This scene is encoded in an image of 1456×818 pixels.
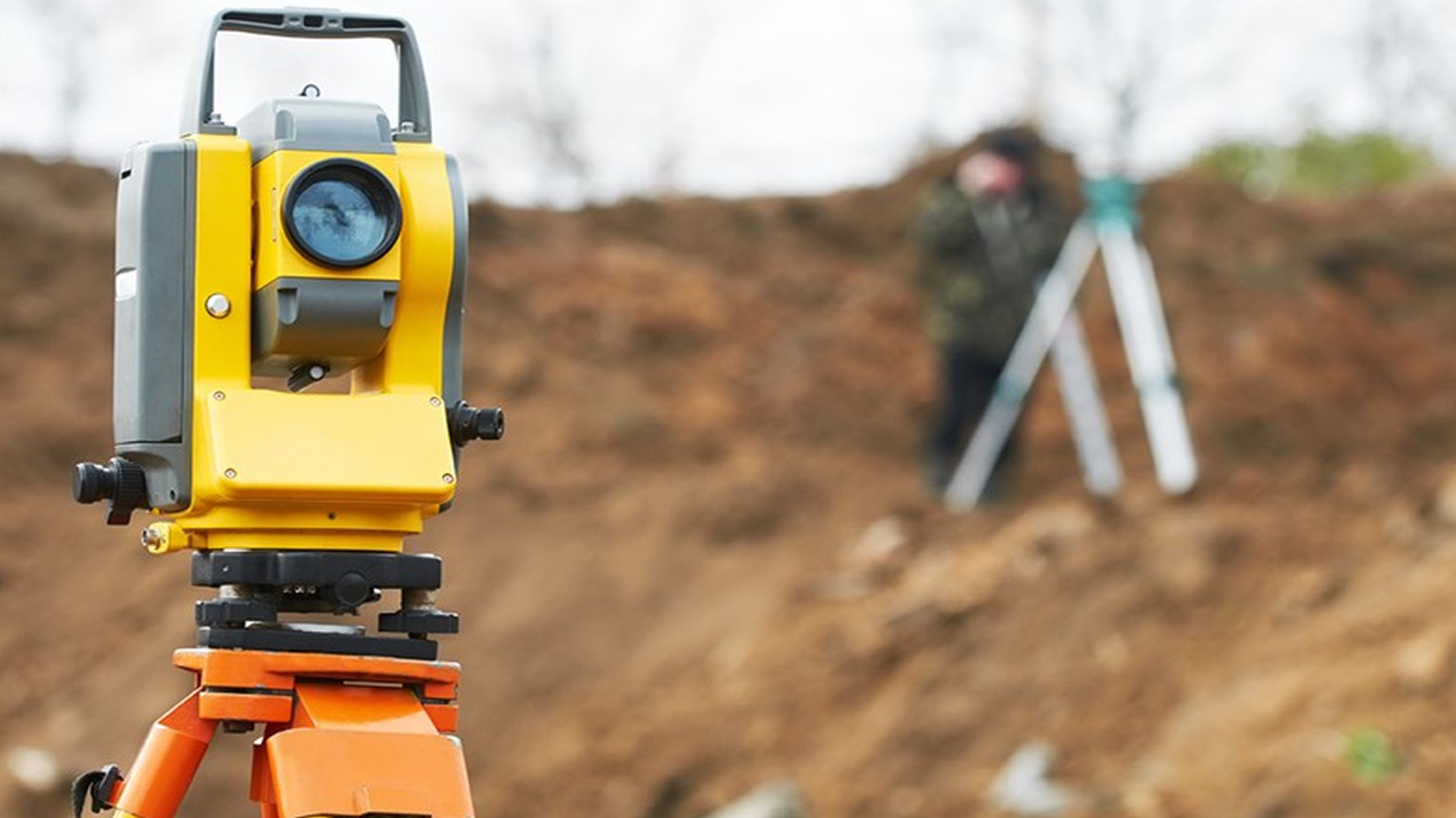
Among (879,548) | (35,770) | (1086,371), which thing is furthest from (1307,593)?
(35,770)

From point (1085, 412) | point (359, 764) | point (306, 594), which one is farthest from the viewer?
point (1085, 412)

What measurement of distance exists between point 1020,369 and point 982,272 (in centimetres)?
73

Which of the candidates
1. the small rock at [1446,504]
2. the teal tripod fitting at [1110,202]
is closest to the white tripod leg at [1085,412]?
the teal tripod fitting at [1110,202]

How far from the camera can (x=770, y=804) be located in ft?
28.6

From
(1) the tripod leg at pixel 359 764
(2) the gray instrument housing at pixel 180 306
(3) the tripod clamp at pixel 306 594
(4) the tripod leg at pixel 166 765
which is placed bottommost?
(1) the tripod leg at pixel 359 764

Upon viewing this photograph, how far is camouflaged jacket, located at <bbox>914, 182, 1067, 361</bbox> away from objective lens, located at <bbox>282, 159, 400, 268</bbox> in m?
8.99

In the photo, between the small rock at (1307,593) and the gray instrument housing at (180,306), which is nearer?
the gray instrument housing at (180,306)

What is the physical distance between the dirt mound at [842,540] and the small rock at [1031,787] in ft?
0.30

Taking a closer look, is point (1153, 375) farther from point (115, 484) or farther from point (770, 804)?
point (115, 484)

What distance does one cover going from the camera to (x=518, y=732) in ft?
33.5

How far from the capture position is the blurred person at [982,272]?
12.0 metres

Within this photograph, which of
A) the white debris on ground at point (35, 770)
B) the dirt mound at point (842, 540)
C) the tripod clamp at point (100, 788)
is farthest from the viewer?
the white debris on ground at point (35, 770)

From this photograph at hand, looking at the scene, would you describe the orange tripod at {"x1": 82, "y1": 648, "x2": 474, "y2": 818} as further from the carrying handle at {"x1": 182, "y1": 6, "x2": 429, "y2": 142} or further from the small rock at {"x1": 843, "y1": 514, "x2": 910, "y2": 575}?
the small rock at {"x1": 843, "y1": 514, "x2": 910, "y2": 575}

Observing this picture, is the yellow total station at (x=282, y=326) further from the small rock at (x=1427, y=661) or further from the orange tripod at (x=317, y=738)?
the small rock at (x=1427, y=661)
